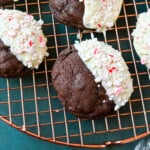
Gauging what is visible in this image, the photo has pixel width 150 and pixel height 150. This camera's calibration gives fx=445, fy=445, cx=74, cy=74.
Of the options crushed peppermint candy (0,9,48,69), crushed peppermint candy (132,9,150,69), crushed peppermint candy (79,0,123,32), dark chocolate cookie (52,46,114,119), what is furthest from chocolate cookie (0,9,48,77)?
crushed peppermint candy (132,9,150,69)

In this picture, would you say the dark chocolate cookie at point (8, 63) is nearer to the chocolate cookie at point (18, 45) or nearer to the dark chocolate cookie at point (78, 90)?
the chocolate cookie at point (18, 45)

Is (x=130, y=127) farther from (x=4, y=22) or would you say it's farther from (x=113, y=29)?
(x=4, y=22)

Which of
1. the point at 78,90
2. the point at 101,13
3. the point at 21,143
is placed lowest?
the point at 21,143

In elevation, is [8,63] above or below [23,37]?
below

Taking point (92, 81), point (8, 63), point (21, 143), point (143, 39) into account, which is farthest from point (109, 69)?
point (21, 143)

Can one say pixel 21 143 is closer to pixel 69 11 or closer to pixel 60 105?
pixel 60 105

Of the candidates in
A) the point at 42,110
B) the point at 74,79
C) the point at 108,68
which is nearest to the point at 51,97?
the point at 42,110

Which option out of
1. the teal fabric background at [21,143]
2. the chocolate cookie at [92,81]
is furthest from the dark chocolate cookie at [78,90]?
the teal fabric background at [21,143]
